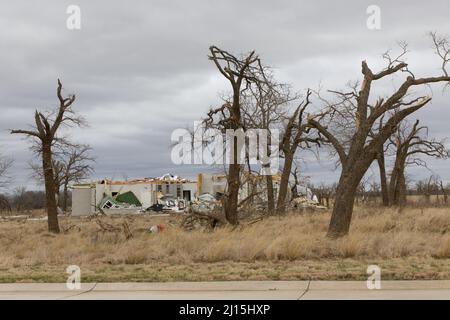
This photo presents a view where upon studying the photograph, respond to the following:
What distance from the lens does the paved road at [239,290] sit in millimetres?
9375

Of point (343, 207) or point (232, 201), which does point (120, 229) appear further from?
point (343, 207)

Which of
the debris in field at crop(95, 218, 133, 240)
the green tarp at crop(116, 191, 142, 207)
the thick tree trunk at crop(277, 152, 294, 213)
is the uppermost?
the thick tree trunk at crop(277, 152, 294, 213)

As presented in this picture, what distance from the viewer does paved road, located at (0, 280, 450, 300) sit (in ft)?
30.8

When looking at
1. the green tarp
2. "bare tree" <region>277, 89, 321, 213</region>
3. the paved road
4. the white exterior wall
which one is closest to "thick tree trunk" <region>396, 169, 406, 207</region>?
"bare tree" <region>277, 89, 321, 213</region>

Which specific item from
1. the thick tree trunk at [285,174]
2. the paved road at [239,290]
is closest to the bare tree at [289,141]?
the thick tree trunk at [285,174]

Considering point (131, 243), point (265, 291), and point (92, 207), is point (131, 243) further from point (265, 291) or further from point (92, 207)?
point (92, 207)

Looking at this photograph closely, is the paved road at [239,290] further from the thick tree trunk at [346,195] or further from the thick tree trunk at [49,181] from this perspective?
the thick tree trunk at [49,181]

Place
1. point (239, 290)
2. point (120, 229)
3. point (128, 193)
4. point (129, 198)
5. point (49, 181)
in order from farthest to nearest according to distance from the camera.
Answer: point (128, 193)
point (129, 198)
point (49, 181)
point (120, 229)
point (239, 290)

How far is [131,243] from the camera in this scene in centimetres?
1842

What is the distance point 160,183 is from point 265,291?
168 feet

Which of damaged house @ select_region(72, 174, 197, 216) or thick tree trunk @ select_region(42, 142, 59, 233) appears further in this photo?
damaged house @ select_region(72, 174, 197, 216)

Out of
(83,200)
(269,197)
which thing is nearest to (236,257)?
(269,197)

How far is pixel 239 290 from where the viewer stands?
10.1m

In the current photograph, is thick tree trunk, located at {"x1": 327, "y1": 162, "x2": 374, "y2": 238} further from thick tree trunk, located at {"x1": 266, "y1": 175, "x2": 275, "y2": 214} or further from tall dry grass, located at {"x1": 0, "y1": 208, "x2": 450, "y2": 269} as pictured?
thick tree trunk, located at {"x1": 266, "y1": 175, "x2": 275, "y2": 214}
